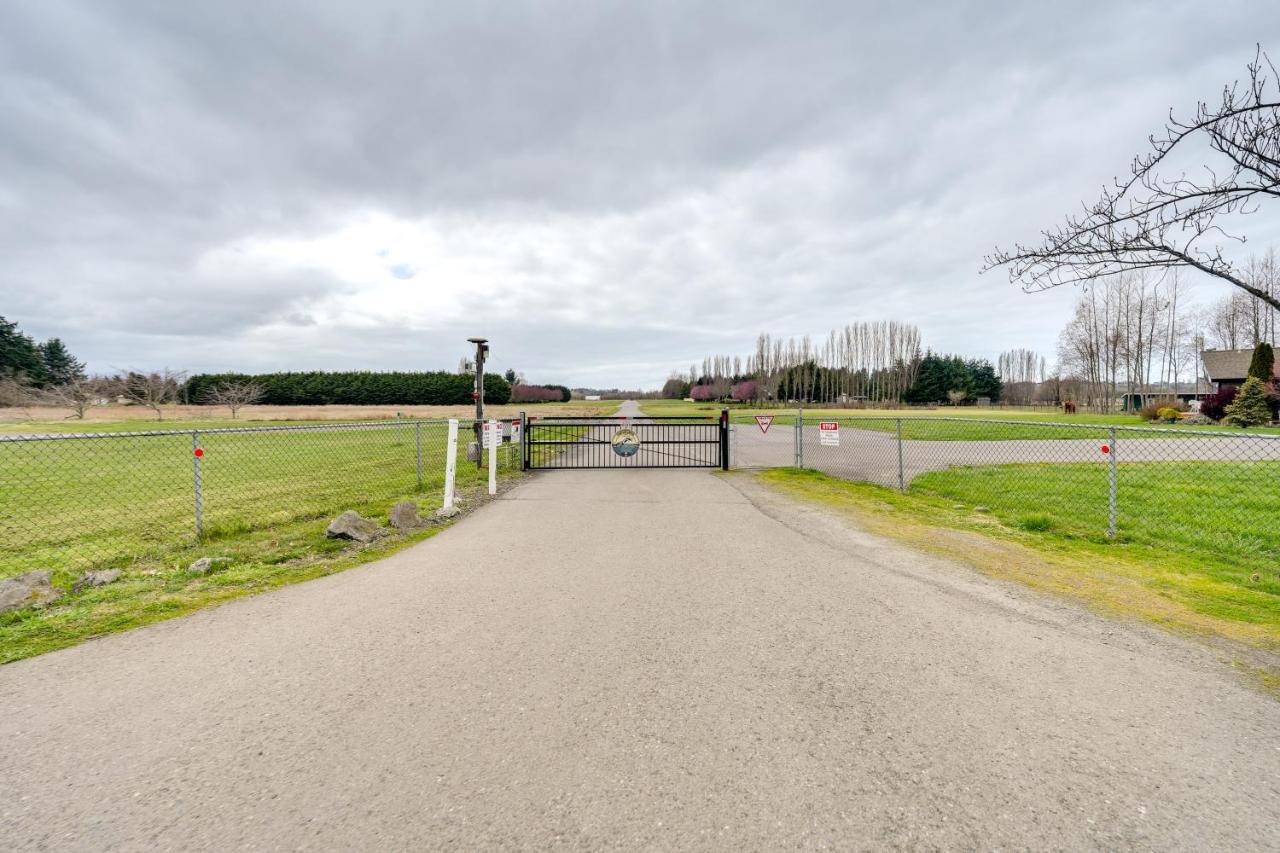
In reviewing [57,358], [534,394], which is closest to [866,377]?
[534,394]

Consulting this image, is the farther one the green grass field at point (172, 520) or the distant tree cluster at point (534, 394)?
the distant tree cluster at point (534, 394)

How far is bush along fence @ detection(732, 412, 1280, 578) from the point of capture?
657cm

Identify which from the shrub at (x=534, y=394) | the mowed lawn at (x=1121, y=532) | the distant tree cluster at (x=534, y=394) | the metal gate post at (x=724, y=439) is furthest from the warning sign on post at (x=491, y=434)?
the shrub at (x=534, y=394)

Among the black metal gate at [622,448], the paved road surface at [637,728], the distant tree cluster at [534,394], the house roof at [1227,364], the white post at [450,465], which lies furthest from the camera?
the distant tree cluster at [534,394]

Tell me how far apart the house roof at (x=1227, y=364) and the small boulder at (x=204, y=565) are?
5962 cm

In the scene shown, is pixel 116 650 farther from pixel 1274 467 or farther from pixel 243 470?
pixel 1274 467

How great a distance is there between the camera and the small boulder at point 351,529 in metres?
6.53

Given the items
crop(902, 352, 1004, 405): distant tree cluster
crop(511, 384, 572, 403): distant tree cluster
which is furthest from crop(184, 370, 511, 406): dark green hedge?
crop(902, 352, 1004, 405): distant tree cluster

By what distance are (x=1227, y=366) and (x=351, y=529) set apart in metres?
60.4

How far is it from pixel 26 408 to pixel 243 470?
5404 cm

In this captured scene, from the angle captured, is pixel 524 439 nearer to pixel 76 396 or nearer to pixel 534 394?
pixel 76 396

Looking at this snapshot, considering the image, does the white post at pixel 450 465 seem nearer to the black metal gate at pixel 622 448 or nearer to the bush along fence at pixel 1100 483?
the black metal gate at pixel 622 448

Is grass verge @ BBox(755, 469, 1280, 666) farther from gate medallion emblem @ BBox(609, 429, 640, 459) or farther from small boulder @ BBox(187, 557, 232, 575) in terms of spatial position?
small boulder @ BBox(187, 557, 232, 575)

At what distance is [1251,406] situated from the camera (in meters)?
26.2
